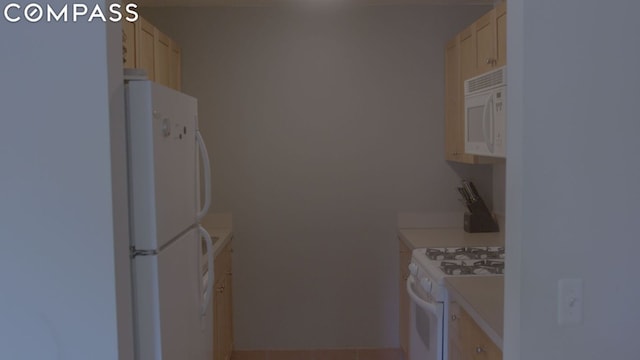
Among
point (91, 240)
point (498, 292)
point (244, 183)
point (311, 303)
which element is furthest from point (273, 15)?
point (91, 240)

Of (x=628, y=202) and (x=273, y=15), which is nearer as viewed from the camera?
(x=628, y=202)

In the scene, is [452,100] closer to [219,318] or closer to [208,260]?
[219,318]

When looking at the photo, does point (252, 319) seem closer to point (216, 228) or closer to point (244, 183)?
point (216, 228)

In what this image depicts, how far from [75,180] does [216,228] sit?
250cm

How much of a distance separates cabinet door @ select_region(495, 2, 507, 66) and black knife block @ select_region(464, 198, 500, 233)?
117cm

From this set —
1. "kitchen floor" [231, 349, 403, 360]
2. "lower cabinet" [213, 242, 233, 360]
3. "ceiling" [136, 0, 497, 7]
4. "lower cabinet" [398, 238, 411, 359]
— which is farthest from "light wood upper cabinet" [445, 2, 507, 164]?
"lower cabinet" [213, 242, 233, 360]

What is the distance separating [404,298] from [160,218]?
8.04ft

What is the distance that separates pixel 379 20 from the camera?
13.0 ft

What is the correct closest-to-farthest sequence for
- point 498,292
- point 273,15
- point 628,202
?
point 628,202, point 498,292, point 273,15

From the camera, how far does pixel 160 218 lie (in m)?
1.74

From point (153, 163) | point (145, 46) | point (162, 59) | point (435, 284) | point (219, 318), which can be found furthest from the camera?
point (162, 59)

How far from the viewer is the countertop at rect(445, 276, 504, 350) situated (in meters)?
1.86

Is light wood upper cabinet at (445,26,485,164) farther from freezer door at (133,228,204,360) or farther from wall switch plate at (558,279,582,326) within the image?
wall switch plate at (558,279,582,326)

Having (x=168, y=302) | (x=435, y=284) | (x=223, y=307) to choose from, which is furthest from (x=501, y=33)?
(x=223, y=307)
